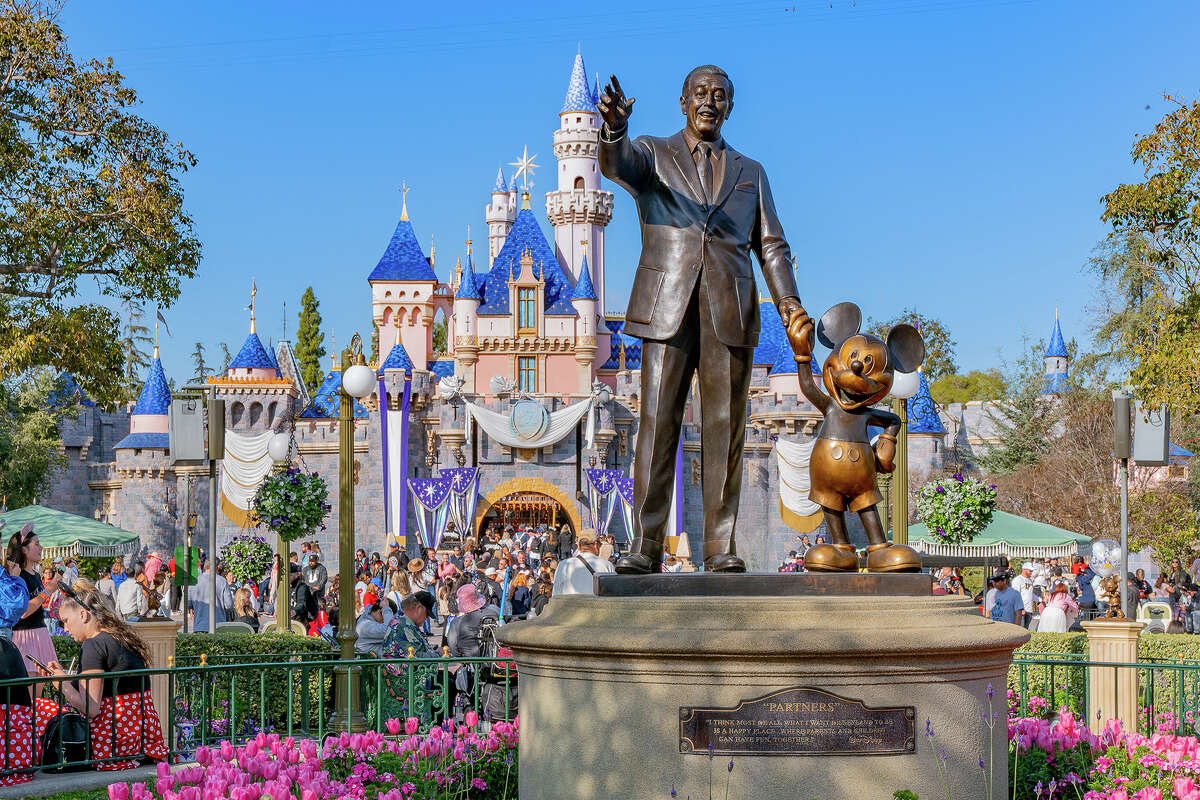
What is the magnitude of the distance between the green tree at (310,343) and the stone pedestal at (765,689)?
58.3 meters

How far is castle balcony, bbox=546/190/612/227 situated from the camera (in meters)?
45.5

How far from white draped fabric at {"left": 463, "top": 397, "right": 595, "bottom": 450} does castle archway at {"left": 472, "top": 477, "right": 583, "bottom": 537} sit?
118cm

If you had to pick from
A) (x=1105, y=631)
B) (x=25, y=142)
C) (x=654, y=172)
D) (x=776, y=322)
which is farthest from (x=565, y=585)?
(x=776, y=322)

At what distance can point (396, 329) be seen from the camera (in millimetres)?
44281

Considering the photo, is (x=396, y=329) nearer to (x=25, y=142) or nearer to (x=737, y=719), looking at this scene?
(x=25, y=142)

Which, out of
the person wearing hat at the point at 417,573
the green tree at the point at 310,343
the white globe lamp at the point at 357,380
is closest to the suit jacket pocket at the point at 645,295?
the white globe lamp at the point at 357,380

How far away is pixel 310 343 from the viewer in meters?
61.5

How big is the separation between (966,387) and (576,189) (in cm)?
2929

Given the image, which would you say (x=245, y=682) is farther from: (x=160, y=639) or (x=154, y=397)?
(x=154, y=397)

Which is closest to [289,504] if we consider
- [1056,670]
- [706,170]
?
[1056,670]

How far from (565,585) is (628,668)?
492 centimetres

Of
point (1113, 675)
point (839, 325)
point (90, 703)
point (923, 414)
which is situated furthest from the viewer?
point (923, 414)

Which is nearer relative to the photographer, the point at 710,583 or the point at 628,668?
the point at 628,668

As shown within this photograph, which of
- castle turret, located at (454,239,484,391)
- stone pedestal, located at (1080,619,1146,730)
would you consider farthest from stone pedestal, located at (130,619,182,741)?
castle turret, located at (454,239,484,391)
